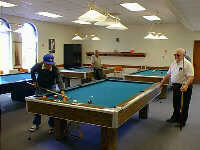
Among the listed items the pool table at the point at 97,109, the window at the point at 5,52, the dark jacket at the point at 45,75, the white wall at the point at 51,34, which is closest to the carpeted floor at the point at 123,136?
the pool table at the point at 97,109

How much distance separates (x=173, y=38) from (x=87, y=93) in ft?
24.0

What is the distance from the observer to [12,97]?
5875 millimetres

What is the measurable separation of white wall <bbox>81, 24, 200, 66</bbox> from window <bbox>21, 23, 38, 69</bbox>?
123 inches

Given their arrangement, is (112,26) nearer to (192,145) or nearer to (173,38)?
(192,145)

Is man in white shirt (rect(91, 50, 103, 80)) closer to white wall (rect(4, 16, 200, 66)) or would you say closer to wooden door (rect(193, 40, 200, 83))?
white wall (rect(4, 16, 200, 66))

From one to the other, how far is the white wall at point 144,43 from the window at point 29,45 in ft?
10.3

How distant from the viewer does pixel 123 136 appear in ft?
11.5

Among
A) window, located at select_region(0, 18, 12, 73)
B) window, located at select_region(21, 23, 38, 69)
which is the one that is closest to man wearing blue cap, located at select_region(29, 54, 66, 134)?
window, located at select_region(0, 18, 12, 73)

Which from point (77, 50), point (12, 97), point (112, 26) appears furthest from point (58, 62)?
point (112, 26)

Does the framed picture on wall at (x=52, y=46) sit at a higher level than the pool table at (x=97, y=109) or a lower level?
higher

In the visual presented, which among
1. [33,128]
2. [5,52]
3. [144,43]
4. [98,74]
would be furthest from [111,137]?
[144,43]

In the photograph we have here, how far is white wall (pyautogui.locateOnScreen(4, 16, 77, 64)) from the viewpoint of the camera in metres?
8.36

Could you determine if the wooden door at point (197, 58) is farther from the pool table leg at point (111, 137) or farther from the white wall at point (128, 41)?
the pool table leg at point (111, 137)

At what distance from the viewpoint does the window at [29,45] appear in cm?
873
